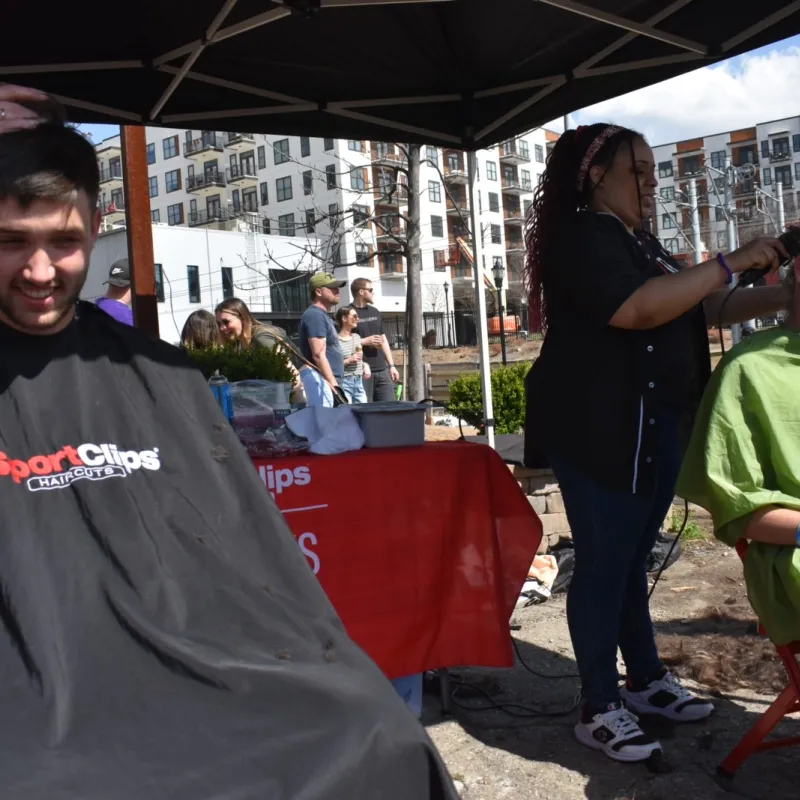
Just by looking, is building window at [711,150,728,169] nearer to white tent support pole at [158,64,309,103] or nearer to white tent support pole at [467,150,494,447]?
white tent support pole at [467,150,494,447]

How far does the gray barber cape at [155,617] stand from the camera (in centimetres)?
111

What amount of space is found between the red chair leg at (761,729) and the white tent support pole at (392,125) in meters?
2.60

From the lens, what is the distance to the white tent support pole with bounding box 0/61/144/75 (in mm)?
2988

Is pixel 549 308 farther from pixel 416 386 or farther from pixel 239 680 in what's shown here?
pixel 416 386

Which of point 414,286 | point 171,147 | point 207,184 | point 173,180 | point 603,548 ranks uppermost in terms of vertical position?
point 171,147

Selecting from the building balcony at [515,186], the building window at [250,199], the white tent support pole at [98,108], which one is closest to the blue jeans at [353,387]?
the white tent support pole at [98,108]

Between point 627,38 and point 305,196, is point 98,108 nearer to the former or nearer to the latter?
point 627,38

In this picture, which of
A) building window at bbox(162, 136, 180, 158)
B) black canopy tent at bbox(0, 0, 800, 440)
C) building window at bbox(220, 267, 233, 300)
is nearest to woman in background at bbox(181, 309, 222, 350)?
black canopy tent at bbox(0, 0, 800, 440)

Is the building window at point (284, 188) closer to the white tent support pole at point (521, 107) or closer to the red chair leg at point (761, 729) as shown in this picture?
the white tent support pole at point (521, 107)

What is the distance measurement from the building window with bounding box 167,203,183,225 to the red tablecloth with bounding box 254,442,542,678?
6560cm

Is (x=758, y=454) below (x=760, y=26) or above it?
below

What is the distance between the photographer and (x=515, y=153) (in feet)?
222

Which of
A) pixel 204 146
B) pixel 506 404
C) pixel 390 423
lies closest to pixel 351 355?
pixel 506 404

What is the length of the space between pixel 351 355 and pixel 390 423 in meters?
4.84
